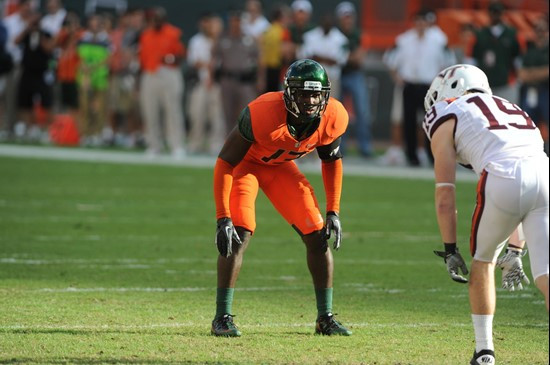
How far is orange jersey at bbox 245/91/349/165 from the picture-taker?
6.75m

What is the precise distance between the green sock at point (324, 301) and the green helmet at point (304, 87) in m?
1.03

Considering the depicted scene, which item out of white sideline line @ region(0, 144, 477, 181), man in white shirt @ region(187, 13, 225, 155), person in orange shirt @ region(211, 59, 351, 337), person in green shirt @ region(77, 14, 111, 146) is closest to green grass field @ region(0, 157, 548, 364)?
person in orange shirt @ region(211, 59, 351, 337)

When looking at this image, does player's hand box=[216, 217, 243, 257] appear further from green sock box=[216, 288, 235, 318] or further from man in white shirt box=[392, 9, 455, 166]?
man in white shirt box=[392, 9, 455, 166]

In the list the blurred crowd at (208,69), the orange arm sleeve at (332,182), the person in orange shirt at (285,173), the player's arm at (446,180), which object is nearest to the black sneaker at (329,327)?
the person in orange shirt at (285,173)

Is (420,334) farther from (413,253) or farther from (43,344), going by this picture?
(413,253)

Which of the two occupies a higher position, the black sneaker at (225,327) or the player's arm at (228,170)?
the player's arm at (228,170)

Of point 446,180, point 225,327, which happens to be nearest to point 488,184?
point 446,180

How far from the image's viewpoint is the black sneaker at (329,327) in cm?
684

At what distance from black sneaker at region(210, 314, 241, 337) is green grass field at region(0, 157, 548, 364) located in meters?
0.07

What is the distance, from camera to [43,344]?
6.30m

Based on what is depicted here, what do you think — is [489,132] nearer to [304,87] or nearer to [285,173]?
[304,87]

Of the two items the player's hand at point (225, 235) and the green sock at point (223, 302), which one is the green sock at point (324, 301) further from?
the player's hand at point (225, 235)

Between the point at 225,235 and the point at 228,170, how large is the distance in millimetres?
393

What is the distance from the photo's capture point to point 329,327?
6.87 meters
